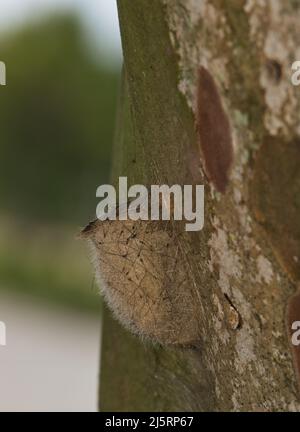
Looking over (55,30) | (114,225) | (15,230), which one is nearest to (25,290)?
(15,230)

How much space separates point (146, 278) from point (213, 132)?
393 mm

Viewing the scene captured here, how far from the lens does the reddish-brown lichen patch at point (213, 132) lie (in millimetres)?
858

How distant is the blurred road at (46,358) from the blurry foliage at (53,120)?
4035 mm

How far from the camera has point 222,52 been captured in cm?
82

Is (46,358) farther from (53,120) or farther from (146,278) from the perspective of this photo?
(53,120)

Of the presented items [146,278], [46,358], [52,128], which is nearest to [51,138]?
[52,128]

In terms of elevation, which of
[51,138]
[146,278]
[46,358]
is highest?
[51,138]

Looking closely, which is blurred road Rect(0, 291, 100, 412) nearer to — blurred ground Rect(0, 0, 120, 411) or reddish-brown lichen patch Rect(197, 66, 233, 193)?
blurred ground Rect(0, 0, 120, 411)

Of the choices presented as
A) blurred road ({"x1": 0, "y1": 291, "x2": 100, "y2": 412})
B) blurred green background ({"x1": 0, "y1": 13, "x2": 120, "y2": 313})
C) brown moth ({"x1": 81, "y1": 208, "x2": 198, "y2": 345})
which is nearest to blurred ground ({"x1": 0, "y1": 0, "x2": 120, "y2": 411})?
blurred green background ({"x1": 0, "y1": 13, "x2": 120, "y2": 313})

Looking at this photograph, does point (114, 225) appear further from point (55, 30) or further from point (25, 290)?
point (55, 30)

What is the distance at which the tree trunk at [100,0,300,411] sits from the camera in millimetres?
796

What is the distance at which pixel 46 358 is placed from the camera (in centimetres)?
583

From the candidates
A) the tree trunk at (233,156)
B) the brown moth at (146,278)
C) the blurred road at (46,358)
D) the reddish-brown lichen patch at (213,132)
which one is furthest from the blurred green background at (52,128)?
the reddish-brown lichen patch at (213,132)

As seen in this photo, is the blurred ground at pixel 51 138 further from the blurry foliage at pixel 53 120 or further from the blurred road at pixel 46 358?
the blurred road at pixel 46 358
